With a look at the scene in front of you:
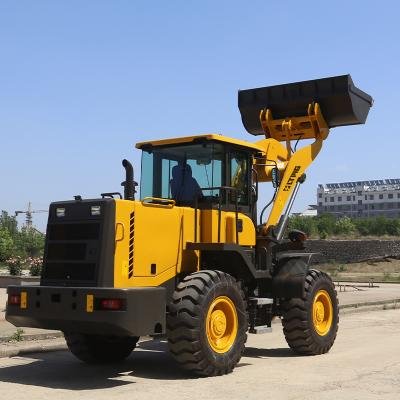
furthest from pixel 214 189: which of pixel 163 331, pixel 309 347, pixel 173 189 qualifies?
pixel 309 347

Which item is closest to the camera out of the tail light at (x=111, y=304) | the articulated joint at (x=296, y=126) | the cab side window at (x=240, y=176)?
the tail light at (x=111, y=304)

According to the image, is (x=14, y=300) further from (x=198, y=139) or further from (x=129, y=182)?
(x=198, y=139)

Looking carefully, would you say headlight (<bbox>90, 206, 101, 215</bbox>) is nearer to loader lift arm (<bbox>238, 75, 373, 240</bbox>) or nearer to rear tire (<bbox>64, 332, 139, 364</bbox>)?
rear tire (<bbox>64, 332, 139, 364</bbox>)

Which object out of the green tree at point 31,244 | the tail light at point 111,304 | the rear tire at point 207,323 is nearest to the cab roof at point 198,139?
→ the rear tire at point 207,323

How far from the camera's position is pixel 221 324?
345 inches

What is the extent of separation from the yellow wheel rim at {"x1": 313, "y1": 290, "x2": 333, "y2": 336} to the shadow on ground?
0.65m

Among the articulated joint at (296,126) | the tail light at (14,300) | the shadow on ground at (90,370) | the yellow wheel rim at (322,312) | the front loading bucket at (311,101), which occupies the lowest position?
the shadow on ground at (90,370)

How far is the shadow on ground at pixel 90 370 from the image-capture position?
8.33m

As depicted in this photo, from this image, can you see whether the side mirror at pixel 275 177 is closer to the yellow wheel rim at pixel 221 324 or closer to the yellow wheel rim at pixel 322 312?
the yellow wheel rim at pixel 322 312

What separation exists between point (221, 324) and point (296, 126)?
15.1 feet

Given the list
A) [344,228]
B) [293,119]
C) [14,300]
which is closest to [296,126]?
[293,119]

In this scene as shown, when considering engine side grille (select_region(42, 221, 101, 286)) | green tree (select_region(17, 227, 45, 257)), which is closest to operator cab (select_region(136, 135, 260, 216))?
engine side grille (select_region(42, 221, 101, 286))

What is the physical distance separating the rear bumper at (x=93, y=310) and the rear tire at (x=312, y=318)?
8.87 ft

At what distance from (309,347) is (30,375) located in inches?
164
